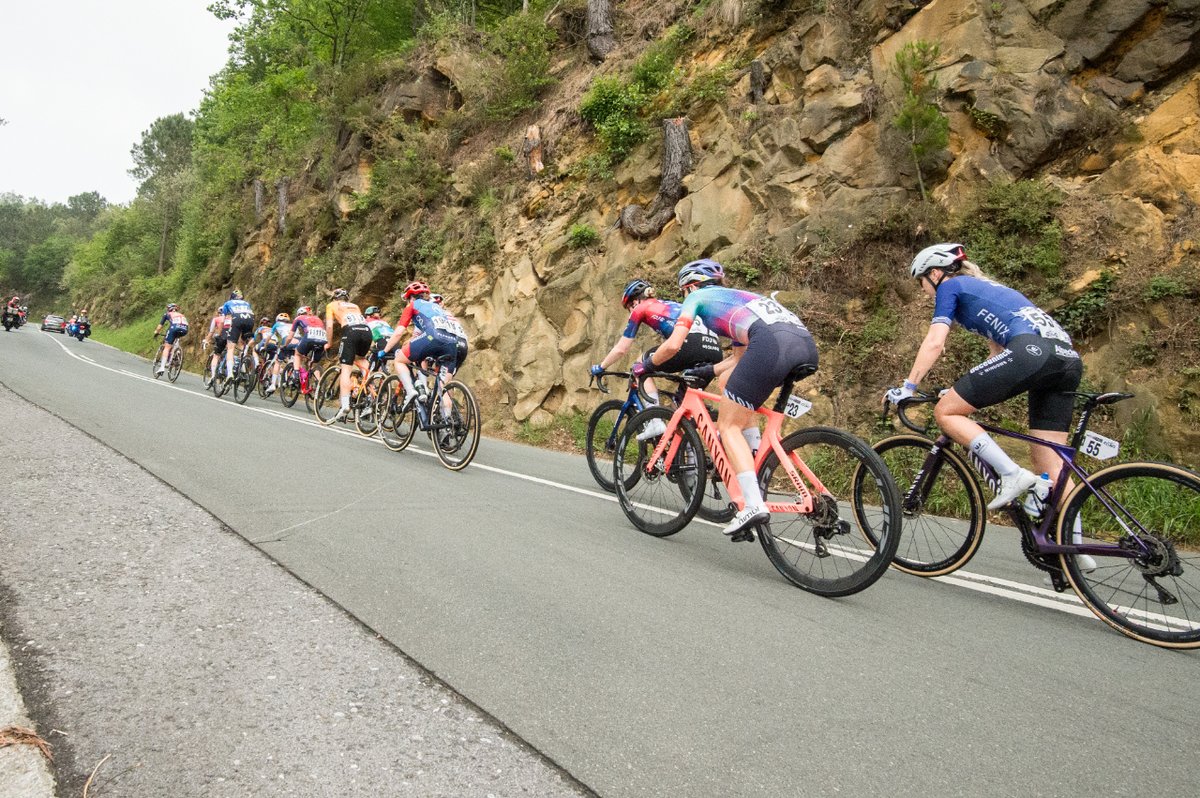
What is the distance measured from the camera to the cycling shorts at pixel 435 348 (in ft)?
29.0

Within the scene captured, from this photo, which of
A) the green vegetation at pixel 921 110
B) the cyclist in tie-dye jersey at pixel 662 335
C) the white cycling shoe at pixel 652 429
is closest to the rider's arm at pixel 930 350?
the white cycling shoe at pixel 652 429

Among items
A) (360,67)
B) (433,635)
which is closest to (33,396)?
(433,635)

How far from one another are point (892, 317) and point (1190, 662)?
20.7 feet

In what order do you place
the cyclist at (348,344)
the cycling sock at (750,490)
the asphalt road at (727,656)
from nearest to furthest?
the asphalt road at (727,656), the cycling sock at (750,490), the cyclist at (348,344)

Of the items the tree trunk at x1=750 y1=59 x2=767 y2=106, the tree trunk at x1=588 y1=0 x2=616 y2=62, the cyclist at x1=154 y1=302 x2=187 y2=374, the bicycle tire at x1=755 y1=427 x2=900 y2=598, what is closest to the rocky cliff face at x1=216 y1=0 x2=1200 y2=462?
the tree trunk at x1=750 y1=59 x2=767 y2=106

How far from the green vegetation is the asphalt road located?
619 centimetres

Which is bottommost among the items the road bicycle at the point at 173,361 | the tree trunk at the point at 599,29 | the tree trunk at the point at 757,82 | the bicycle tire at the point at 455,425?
the road bicycle at the point at 173,361

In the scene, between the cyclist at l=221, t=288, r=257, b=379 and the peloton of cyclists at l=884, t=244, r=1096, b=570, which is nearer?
the peloton of cyclists at l=884, t=244, r=1096, b=570

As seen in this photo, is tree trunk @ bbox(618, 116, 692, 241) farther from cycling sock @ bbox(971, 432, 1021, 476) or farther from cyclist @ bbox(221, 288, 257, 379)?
cyclist @ bbox(221, 288, 257, 379)

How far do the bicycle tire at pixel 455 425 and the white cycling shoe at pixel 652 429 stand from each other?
9.21 ft

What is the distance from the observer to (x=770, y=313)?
15.1 feet

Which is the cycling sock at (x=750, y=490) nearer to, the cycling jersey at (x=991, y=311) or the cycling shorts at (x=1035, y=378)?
the cycling shorts at (x=1035, y=378)

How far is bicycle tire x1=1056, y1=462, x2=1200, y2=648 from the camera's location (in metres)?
3.62

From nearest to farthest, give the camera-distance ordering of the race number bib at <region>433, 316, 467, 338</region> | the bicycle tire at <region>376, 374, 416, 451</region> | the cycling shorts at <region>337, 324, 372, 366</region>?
1. the race number bib at <region>433, 316, 467, 338</region>
2. the bicycle tire at <region>376, 374, 416, 451</region>
3. the cycling shorts at <region>337, 324, 372, 366</region>
